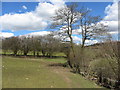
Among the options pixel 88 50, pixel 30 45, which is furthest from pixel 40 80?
pixel 30 45

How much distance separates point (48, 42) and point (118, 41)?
96.7ft

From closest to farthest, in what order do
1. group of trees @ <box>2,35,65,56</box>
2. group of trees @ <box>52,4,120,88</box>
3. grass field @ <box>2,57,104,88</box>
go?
grass field @ <box>2,57,104,88</box>
group of trees @ <box>52,4,120,88</box>
group of trees @ <box>2,35,65,56</box>

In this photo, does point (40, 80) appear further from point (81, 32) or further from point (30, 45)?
point (30, 45)

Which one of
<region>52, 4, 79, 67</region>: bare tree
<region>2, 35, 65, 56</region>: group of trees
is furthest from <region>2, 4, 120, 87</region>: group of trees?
<region>2, 35, 65, 56</region>: group of trees

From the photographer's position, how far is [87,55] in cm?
1505

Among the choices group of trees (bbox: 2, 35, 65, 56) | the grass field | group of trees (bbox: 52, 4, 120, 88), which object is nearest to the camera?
the grass field

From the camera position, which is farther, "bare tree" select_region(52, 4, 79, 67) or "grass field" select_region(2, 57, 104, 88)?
"bare tree" select_region(52, 4, 79, 67)

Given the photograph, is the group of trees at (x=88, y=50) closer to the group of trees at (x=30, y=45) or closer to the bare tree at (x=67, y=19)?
the bare tree at (x=67, y=19)

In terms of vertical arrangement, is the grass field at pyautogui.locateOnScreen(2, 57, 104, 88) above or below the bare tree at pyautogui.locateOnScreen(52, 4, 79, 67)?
below

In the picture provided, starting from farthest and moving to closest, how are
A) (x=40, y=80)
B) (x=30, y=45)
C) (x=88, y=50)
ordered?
(x=30, y=45), (x=88, y=50), (x=40, y=80)

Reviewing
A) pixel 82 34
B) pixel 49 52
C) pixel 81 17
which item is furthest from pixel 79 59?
pixel 49 52

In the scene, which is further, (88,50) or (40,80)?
(88,50)

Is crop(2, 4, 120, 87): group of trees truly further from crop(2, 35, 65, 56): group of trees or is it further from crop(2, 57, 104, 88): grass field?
crop(2, 35, 65, 56): group of trees

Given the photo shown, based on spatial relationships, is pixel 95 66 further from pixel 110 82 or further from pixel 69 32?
pixel 69 32
